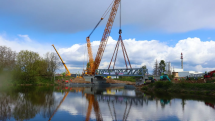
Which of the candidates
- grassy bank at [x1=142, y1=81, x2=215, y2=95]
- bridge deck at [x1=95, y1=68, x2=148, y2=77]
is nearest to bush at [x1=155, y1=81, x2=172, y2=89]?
grassy bank at [x1=142, y1=81, x2=215, y2=95]

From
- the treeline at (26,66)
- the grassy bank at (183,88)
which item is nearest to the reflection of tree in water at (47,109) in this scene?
the grassy bank at (183,88)

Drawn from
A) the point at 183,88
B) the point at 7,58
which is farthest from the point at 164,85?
the point at 7,58

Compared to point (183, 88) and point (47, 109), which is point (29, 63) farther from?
point (47, 109)

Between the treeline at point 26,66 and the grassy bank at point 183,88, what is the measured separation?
42.1 metres

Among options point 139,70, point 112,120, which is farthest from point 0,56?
point 112,120

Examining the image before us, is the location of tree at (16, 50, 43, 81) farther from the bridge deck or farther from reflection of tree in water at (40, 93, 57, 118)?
reflection of tree in water at (40, 93, 57, 118)

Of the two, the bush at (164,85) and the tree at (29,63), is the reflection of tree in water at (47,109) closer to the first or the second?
the bush at (164,85)

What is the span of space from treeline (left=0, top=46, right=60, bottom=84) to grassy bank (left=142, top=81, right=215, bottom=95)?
42.1 m

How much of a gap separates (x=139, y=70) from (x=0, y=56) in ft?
149

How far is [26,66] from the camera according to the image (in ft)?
223

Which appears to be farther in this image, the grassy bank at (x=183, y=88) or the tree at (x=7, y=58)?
the tree at (x=7, y=58)

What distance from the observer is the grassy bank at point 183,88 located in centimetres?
2958

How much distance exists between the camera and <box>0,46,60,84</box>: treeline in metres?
55.8

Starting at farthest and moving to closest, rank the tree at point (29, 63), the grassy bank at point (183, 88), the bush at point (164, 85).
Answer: the tree at point (29, 63) < the bush at point (164, 85) < the grassy bank at point (183, 88)
